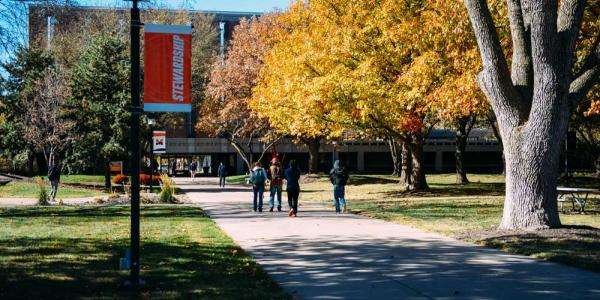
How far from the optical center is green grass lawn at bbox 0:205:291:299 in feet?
23.5

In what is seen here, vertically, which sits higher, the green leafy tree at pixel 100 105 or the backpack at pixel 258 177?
the green leafy tree at pixel 100 105

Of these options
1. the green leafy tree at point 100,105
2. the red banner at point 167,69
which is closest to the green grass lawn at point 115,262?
the red banner at point 167,69

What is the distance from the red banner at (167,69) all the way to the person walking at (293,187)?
32.8 feet

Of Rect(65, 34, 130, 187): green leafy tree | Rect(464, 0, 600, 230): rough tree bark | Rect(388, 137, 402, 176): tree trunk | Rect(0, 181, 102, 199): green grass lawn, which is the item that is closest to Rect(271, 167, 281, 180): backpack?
Rect(464, 0, 600, 230): rough tree bark

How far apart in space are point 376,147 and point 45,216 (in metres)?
56.1

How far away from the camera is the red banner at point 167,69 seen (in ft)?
23.7

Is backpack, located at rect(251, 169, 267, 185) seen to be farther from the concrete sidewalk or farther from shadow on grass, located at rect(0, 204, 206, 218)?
the concrete sidewalk

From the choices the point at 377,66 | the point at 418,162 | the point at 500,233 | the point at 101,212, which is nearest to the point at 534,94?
the point at 500,233

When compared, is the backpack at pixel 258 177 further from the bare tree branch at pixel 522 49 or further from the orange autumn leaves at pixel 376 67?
the bare tree branch at pixel 522 49

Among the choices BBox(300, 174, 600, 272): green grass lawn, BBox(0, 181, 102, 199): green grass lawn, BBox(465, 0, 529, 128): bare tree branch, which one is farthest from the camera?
BBox(0, 181, 102, 199): green grass lawn

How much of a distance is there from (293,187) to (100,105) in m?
21.3

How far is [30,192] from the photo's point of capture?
32.8 meters

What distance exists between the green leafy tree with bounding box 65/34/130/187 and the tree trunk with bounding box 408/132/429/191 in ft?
52.6

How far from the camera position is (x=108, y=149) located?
34.5m
